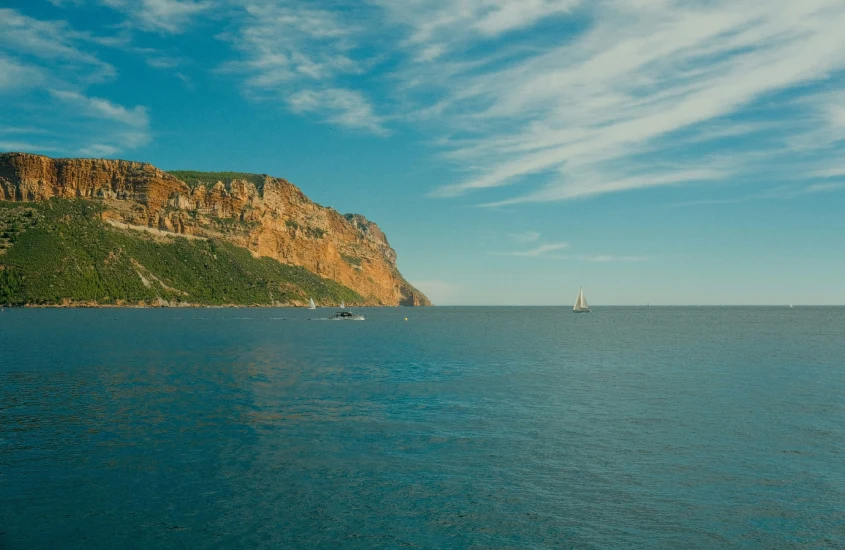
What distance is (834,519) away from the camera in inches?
763

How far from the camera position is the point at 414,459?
25719 mm

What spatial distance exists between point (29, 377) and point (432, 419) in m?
34.9

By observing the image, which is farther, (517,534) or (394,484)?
(394,484)

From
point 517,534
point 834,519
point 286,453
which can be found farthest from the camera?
point 286,453

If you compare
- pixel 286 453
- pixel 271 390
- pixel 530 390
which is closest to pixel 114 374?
pixel 271 390

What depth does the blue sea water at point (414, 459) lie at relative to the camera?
18281mm

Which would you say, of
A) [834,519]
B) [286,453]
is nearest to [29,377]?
[286,453]

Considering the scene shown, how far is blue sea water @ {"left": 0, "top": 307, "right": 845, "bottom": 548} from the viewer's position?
1828 cm

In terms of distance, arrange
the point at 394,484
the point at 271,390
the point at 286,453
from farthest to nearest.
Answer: the point at 271,390 < the point at 286,453 < the point at 394,484

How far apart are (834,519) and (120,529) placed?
22893 mm

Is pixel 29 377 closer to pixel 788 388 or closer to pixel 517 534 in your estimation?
pixel 517 534

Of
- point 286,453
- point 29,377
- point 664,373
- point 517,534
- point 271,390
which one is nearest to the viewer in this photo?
point 517,534

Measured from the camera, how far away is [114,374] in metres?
49.9

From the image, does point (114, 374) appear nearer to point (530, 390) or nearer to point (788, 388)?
point (530, 390)
